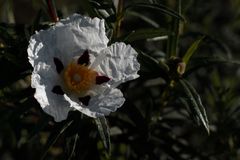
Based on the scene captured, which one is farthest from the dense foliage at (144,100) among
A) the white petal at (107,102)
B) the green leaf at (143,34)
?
the white petal at (107,102)

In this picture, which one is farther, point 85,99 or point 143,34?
point 143,34

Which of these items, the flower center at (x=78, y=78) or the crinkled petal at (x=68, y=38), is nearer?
the crinkled petal at (x=68, y=38)

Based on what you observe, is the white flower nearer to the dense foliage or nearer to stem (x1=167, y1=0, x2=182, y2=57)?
the dense foliage

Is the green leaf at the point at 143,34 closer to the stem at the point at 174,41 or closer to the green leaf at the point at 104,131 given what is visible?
the stem at the point at 174,41

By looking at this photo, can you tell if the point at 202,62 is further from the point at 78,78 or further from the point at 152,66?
the point at 78,78

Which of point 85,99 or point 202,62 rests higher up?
point 85,99

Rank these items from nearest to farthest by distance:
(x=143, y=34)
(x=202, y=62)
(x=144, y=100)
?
(x=143, y=34)
(x=202, y=62)
(x=144, y=100)

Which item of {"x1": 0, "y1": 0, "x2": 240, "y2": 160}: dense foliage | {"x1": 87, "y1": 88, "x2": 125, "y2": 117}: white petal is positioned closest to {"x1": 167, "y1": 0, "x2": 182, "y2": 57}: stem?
{"x1": 0, "y1": 0, "x2": 240, "y2": 160}: dense foliage

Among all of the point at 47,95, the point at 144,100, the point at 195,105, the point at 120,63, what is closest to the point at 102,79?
the point at 120,63
